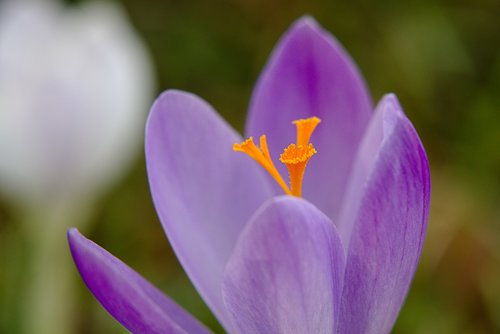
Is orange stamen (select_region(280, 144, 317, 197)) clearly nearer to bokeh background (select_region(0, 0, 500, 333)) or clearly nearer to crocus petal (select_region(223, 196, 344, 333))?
crocus petal (select_region(223, 196, 344, 333))

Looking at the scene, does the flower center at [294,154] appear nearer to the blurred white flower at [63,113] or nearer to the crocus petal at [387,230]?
the crocus petal at [387,230]

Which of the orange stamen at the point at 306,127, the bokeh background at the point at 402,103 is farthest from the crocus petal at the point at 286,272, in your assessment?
the bokeh background at the point at 402,103

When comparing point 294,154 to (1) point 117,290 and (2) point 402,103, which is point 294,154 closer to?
(1) point 117,290

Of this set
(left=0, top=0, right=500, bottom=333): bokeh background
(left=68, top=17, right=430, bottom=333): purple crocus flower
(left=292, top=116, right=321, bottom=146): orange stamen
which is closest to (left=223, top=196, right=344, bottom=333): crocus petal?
(left=68, top=17, right=430, bottom=333): purple crocus flower

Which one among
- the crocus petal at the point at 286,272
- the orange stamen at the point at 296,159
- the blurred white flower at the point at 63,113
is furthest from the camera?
the blurred white flower at the point at 63,113

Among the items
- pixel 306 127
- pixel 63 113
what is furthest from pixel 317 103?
pixel 63 113

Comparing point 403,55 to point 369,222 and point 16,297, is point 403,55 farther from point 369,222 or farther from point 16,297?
point 369,222

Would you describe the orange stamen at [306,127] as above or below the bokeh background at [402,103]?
above

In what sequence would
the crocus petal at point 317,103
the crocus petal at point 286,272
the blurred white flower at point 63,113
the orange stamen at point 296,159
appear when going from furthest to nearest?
the blurred white flower at point 63,113
the crocus petal at point 317,103
the orange stamen at point 296,159
the crocus petal at point 286,272

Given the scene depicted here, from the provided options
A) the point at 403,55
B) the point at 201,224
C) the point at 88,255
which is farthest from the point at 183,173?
the point at 403,55
